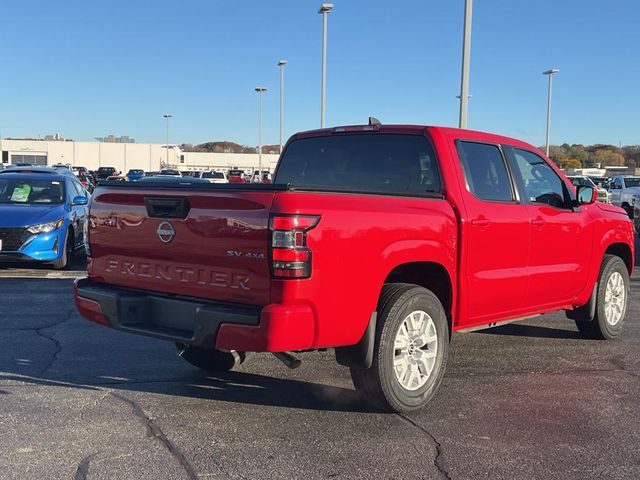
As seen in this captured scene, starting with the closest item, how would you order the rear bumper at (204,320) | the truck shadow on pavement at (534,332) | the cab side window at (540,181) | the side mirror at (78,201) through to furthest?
the rear bumper at (204,320) < the cab side window at (540,181) < the truck shadow on pavement at (534,332) < the side mirror at (78,201)

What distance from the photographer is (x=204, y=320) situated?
403cm

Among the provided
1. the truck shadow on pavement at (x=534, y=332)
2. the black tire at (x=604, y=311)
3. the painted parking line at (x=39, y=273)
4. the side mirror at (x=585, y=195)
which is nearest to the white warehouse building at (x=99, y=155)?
the painted parking line at (x=39, y=273)

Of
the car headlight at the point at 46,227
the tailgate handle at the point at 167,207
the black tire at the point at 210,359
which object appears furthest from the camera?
the car headlight at the point at 46,227

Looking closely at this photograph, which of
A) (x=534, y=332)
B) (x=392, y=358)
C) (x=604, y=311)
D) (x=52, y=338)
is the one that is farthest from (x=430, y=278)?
(x=52, y=338)

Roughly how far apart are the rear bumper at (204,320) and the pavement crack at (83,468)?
83cm

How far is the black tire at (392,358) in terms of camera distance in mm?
4402

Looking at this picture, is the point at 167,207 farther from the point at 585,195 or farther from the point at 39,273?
the point at 39,273

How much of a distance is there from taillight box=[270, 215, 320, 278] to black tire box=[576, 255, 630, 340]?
4.15m

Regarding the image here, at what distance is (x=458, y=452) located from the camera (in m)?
4.02

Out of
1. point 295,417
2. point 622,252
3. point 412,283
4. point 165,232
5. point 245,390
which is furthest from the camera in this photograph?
point 622,252

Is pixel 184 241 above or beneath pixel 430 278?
above

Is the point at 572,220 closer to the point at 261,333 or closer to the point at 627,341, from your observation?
the point at 627,341

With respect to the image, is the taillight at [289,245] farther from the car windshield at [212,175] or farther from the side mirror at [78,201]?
the car windshield at [212,175]

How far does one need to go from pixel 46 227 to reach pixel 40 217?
7.4 inches
